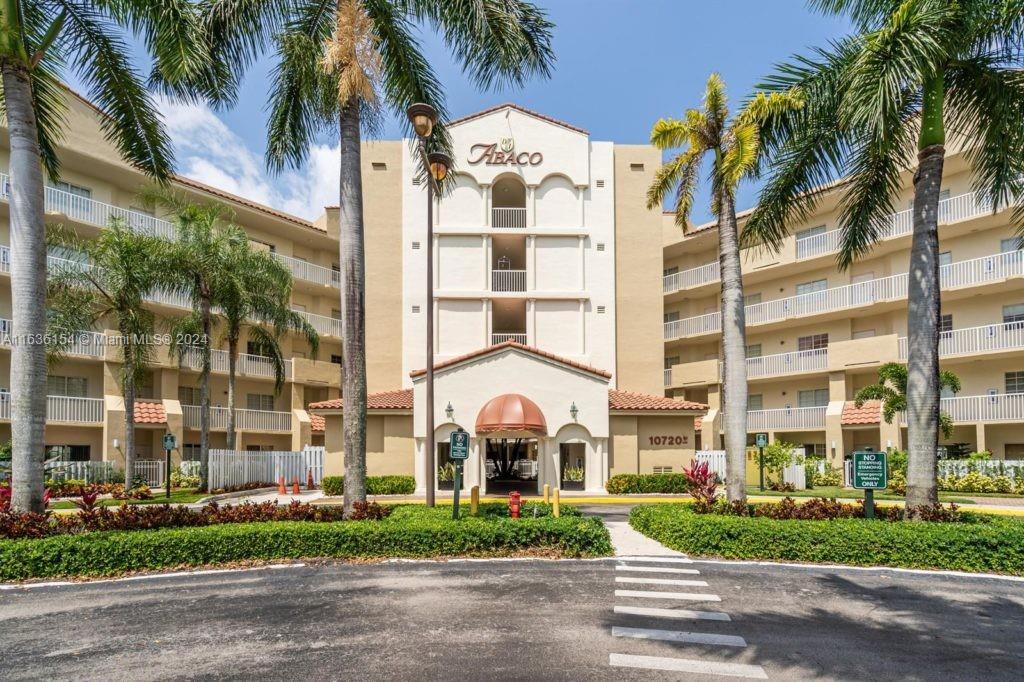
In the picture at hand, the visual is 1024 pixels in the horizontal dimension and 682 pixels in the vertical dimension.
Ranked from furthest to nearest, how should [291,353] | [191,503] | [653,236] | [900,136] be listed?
1. [291,353]
2. [653,236]
3. [191,503]
4. [900,136]

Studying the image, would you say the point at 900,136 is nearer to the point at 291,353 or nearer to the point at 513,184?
the point at 513,184

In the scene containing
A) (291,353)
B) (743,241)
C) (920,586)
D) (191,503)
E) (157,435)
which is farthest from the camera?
(291,353)

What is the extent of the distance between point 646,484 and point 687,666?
21.8 metres

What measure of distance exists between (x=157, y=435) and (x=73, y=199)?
12.0 meters

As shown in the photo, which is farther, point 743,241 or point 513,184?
point 513,184

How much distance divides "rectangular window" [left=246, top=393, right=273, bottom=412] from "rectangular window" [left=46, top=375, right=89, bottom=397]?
871 cm

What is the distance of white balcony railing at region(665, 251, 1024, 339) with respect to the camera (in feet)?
98.9

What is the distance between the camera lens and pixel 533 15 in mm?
14477

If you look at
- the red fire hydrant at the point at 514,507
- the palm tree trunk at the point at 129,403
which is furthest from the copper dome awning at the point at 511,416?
the palm tree trunk at the point at 129,403

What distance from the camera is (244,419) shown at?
36.1m

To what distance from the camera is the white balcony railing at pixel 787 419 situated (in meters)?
36.0

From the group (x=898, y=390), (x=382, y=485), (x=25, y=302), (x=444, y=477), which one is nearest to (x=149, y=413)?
(x=382, y=485)

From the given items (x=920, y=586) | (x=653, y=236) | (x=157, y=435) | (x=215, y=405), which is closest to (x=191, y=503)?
(x=157, y=435)

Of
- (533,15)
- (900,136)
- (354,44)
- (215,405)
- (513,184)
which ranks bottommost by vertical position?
(215,405)
